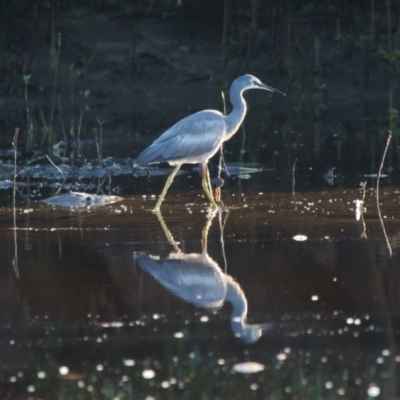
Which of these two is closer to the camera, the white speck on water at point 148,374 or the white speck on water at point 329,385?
the white speck on water at point 329,385

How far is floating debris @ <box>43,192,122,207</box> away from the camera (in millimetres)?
8352

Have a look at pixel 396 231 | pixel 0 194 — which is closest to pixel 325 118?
pixel 0 194

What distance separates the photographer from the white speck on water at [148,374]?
4.07 metres

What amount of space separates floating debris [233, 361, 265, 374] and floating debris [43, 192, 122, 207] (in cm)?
430

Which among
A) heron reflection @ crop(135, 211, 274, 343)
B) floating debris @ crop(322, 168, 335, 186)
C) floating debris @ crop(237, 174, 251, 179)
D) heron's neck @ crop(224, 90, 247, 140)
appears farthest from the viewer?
floating debris @ crop(237, 174, 251, 179)

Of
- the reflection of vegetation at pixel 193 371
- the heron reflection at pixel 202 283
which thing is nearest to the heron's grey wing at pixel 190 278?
the heron reflection at pixel 202 283

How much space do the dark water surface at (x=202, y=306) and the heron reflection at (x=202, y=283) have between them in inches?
0.5

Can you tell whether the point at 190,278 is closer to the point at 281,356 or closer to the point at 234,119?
the point at 281,356

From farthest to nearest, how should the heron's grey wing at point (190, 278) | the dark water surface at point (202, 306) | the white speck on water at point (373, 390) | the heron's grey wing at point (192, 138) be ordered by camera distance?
1. the heron's grey wing at point (192, 138)
2. the heron's grey wing at point (190, 278)
3. the dark water surface at point (202, 306)
4. the white speck on water at point (373, 390)

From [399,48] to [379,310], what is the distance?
1742 cm

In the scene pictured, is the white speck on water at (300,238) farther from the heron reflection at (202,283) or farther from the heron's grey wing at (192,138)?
the heron's grey wing at (192,138)

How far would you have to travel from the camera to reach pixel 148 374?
4.10 m

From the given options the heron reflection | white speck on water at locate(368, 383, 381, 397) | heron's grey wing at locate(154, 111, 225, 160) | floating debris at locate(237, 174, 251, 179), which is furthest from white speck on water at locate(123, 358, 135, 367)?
floating debris at locate(237, 174, 251, 179)

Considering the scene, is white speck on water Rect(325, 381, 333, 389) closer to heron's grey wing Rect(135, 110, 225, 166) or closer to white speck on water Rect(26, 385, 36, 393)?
white speck on water Rect(26, 385, 36, 393)
